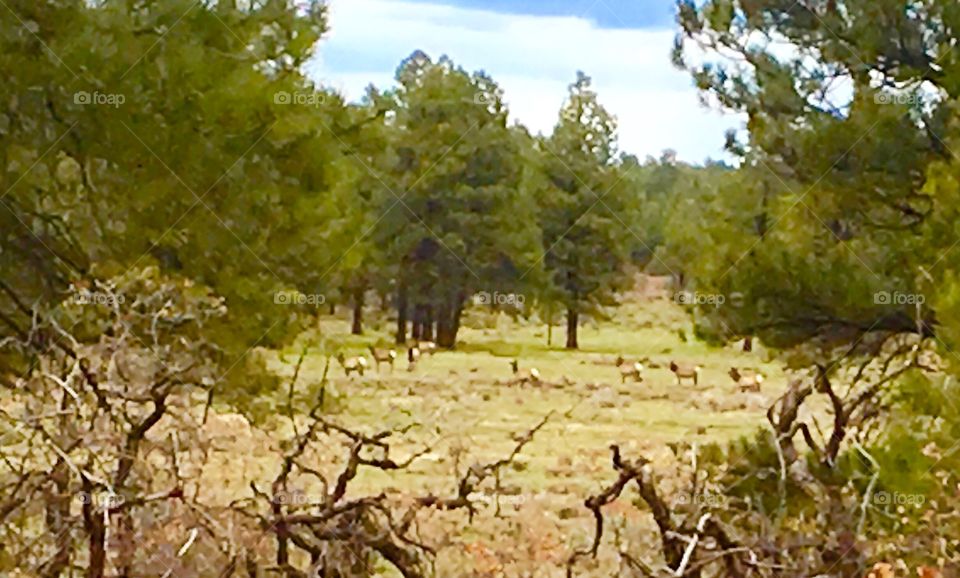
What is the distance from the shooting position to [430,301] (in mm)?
41000

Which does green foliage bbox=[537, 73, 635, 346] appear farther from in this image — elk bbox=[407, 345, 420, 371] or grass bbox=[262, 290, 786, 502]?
elk bbox=[407, 345, 420, 371]

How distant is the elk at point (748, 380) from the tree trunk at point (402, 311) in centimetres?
1289

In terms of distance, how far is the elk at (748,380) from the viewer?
28016 mm

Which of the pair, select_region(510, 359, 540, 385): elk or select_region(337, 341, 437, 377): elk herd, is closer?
select_region(337, 341, 437, 377): elk herd

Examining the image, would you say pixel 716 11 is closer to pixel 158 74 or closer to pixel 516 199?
pixel 158 74

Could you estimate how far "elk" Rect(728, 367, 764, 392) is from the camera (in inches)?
1103

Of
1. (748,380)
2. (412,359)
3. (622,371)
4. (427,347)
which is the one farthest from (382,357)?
(748,380)

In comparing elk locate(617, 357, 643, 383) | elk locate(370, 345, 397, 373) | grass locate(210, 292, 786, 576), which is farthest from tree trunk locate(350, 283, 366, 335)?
elk locate(617, 357, 643, 383)

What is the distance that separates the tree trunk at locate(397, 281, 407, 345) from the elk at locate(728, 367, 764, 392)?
12889mm

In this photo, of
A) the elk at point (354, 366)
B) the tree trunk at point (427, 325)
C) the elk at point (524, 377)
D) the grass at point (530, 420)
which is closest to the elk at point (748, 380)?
the grass at point (530, 420)

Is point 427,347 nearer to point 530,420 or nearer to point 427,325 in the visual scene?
point 427,325

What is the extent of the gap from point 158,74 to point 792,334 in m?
Result: 5.30

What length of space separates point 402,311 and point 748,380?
15168 mm

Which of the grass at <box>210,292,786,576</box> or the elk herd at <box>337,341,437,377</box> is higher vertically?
the elk herd at <box>337,341,437,377</box>
